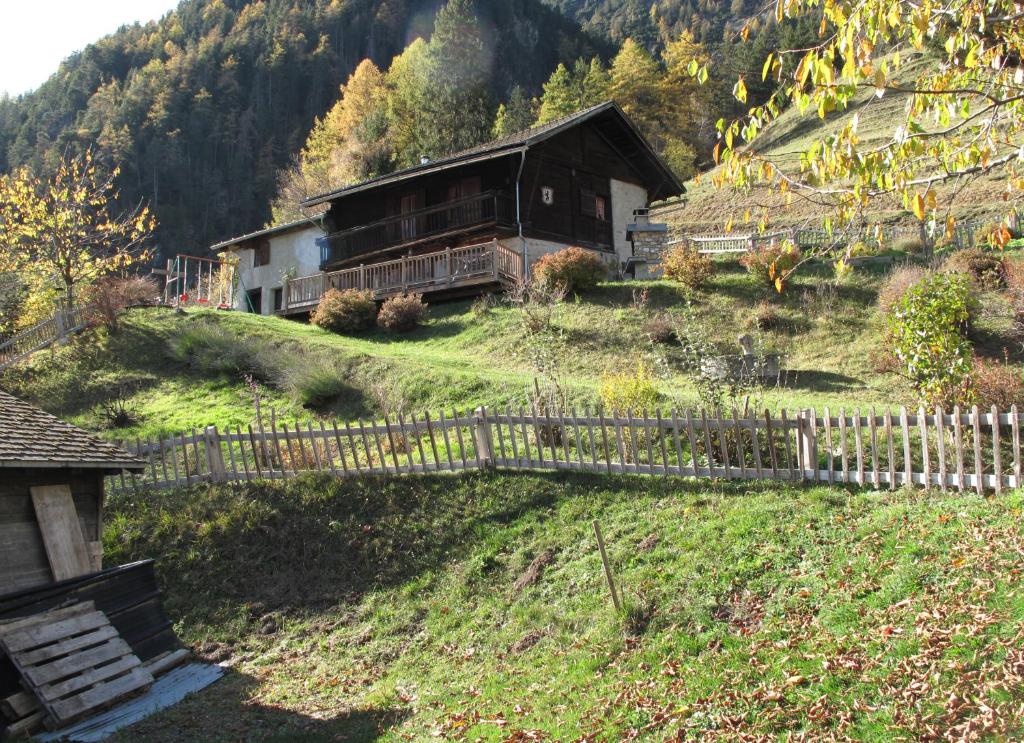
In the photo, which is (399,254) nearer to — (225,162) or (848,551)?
(848,551)

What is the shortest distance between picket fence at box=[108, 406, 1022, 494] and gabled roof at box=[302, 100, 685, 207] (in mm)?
15549

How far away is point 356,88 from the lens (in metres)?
77.5

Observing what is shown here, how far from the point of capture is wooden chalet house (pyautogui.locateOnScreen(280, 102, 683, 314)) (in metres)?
26.3

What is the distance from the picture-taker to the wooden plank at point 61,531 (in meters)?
9.47

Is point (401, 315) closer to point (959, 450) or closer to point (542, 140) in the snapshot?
point (542, 140)

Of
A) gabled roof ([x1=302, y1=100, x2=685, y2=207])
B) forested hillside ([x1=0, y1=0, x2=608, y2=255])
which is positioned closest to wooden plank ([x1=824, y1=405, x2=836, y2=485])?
gabled roof ([x1=302, y1=100, x2=685, y2=207])

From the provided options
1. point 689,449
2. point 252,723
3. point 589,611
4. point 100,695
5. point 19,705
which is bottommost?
point 252,723

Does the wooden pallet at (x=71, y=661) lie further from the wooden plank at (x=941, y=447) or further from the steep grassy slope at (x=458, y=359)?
the wooden plank at (x=941, y=447)

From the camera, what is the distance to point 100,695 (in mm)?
8211

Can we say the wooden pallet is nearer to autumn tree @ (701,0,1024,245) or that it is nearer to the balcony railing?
autumn tree @ (701,0,1024,245)

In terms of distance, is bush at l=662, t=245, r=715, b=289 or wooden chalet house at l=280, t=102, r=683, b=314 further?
wooden chalet house at l=280, t=102, r=683, b=314

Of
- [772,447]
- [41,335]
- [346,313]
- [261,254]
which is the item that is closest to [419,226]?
[346,313]

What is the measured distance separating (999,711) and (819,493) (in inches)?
171

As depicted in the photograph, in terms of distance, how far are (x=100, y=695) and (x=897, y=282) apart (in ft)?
60.4
